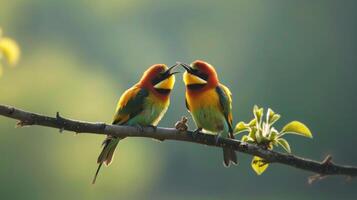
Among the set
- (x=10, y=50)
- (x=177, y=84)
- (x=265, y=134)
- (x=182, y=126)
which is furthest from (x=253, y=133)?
(x=177, y=84)

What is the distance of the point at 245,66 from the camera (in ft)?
98.0

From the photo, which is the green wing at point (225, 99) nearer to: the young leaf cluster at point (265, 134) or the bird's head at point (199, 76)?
the bird's head at point (199, 76)

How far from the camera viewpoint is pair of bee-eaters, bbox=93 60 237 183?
235 cm

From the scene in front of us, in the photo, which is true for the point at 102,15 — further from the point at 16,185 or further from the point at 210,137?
the point at 210,137

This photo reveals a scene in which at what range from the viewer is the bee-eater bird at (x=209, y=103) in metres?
2.34

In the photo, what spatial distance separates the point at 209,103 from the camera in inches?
94.2

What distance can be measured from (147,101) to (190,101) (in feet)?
0.49

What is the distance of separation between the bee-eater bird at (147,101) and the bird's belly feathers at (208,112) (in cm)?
10

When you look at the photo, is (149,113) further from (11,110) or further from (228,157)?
(11,110)

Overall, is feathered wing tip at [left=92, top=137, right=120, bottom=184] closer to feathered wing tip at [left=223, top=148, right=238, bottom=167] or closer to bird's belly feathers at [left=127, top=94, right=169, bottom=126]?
bird's belly feathers at [left=127, top=94, right=169, bottom=126]

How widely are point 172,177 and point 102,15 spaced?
53.6 ft

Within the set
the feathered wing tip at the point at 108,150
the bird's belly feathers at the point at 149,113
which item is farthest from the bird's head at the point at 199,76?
the feathered wing tip at the point at 108,150

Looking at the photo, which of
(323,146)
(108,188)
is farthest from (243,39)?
(108,188)

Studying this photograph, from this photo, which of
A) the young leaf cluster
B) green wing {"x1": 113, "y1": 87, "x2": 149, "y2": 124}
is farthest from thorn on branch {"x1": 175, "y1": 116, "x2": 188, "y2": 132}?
green wing {"x1": 113, "y1": 87, "x2": 149, "y2": 124}
